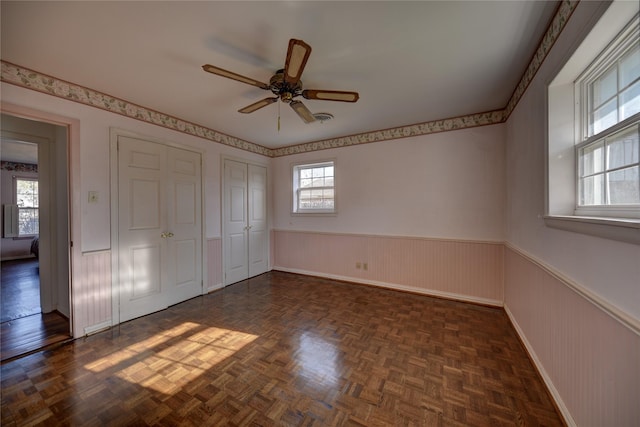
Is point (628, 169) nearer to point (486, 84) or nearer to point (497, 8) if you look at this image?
point (497, 8)

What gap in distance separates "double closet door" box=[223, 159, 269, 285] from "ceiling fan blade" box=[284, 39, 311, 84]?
2634mm

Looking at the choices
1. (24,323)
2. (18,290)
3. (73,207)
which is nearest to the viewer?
(73,207)

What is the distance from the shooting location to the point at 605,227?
1096 mm

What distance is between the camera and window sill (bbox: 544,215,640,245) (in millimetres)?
924

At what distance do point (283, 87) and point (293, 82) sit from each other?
177mm

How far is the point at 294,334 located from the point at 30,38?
3.17 meters

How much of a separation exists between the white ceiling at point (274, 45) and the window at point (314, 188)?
1741 mm

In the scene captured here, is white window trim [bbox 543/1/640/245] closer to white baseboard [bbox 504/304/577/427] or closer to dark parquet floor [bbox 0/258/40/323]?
white baseboard [bbox 504/304/577/427]

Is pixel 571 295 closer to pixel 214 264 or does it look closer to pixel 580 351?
pixel 580 351

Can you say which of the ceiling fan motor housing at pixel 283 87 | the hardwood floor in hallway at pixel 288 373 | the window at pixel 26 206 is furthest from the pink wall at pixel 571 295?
the window at pixel 26 206

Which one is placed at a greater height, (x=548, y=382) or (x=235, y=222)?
(x=235, y=222)

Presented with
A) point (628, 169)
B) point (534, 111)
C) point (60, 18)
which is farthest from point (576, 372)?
point (60, 18)

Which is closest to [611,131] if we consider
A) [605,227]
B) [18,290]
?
[605,227]

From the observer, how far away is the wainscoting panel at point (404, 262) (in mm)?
3219
